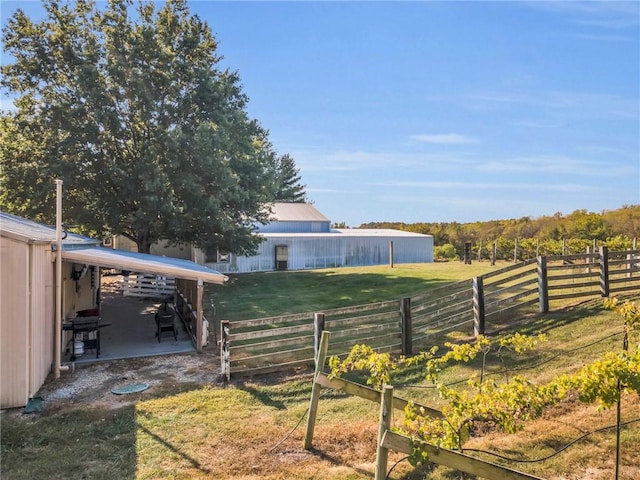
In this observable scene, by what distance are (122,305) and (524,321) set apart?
14.4m

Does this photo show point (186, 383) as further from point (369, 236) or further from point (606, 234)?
point (606, 234)

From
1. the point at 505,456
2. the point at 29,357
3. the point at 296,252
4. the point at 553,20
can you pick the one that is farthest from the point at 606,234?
the point at 29,357

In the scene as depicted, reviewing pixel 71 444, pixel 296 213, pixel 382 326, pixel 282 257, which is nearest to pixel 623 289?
pixel 382 326

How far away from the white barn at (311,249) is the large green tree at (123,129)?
6063mm

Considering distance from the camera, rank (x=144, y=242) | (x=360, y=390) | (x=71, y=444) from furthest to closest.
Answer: (x=144, y=242)
(x=71, y=444)
(x=360, y=390)

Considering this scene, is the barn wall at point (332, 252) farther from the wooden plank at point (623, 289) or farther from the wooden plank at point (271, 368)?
the wooden plank at point (623, 289)

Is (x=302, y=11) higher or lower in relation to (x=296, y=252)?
higher

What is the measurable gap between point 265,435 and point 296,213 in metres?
27.6

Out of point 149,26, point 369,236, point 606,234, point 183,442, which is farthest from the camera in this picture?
point 606,234

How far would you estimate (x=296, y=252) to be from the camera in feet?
87.8

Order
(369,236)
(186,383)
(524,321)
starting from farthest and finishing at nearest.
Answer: (369,236), (524,321), (186,383)

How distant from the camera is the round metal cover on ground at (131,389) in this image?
22.9 feet

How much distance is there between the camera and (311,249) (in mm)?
27188

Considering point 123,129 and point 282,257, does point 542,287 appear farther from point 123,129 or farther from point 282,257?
point 282,257
